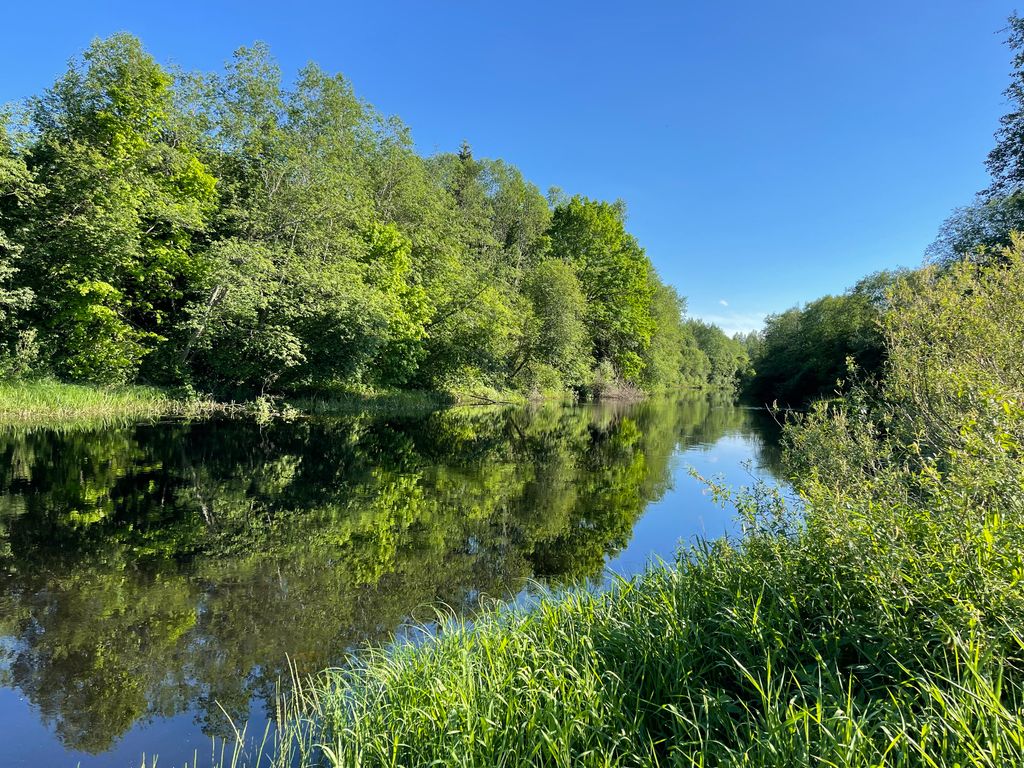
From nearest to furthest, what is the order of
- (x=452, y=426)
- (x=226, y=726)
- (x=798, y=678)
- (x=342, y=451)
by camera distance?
(x=798, y=678) < (x=226, y=726) < (x=342, y=451) < (x=452, y=426)

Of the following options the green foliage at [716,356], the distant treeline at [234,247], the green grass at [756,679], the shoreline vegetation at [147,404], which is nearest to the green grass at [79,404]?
the shoreline vegetation at [147,404]

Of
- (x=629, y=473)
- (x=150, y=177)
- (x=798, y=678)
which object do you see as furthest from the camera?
(x=150, y=177)

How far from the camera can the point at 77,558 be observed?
22.0ft

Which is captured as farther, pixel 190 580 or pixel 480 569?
pixel 480 569

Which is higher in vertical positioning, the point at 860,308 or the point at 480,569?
the point at 860,308

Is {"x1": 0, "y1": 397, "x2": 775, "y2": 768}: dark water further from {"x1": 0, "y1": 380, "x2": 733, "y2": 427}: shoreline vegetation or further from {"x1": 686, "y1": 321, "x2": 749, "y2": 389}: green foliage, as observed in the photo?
{"x1": 686, "y1": 321, "x2": 749, "y2": 389}: green foliage

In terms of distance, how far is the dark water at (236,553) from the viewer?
4137 millimetres

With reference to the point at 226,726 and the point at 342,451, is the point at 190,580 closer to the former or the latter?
the point at 226,726

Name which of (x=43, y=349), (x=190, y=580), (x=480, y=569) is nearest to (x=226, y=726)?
(x=190, y=580)

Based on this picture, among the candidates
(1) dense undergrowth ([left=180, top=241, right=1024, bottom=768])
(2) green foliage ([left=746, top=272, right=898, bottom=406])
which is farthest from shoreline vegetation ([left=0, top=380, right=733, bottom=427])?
(2) green foliage ([left=746, top=272, right=898, bottom=406])

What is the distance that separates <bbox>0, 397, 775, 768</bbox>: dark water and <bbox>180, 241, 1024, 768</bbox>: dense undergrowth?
39.8 inches

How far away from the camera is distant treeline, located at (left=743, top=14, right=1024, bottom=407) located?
854 centimetres

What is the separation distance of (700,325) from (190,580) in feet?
407

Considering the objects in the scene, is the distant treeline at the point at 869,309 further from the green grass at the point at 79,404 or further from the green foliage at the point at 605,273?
the green grass at the point at 79,404
